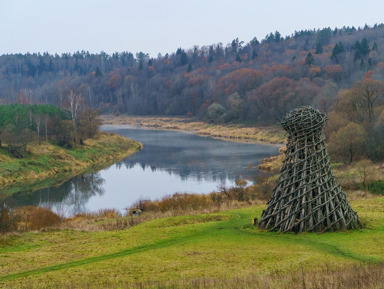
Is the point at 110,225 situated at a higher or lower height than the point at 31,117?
lower

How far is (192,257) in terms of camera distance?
16391 millimetres

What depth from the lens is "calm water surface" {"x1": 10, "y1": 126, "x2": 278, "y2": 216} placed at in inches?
1650

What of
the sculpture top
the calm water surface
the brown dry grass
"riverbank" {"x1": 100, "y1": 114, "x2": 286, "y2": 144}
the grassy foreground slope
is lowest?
"riverbank" {"x1": 100, "y1": 114, "x2": 286, "y2": 144}

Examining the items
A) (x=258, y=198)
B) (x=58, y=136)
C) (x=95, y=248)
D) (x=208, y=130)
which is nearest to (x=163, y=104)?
(x=208, y=130)

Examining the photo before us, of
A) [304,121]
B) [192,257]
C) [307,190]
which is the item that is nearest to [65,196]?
[304,121]

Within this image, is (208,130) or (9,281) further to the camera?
(208,130)

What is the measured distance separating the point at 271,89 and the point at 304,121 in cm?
8669

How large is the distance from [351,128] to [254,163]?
15.1 m

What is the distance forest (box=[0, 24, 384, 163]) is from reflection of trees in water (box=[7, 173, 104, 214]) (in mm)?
21966

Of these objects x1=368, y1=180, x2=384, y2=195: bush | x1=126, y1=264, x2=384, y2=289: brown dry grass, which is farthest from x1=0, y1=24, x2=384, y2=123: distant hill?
x1=126, y1=264, x2=384, y2=289: brown dry grass

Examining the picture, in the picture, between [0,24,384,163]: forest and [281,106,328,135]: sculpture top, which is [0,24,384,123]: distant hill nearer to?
[0,24,384,163]: forest

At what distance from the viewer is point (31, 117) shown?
2542 inches

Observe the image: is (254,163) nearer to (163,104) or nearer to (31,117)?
(31,117)

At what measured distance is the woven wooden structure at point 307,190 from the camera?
765 inches
